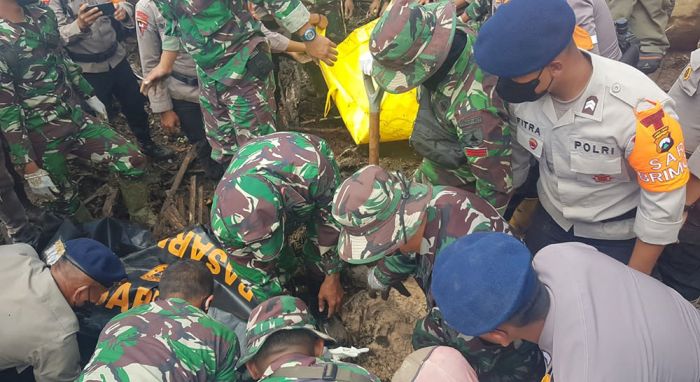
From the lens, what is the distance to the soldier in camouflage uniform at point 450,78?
2.41 m

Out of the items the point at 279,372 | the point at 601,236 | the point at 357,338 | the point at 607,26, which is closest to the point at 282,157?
the point at 279,372

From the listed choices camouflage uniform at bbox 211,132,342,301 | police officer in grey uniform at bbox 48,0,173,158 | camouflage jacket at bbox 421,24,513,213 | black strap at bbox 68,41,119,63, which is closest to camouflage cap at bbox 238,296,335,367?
camouflage uniform at bbox 211,132,342,301

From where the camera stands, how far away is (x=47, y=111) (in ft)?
12.8

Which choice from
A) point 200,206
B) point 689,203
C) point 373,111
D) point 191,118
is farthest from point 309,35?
point 689,203

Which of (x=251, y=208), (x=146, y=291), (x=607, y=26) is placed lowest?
(x=146, y=291)

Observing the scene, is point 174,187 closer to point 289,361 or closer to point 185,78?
point 185,78

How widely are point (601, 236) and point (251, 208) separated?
168 centimetres

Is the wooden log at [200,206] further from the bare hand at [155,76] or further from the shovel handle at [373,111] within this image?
the shovel handle at [373,111]

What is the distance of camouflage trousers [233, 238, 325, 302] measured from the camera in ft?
9.24

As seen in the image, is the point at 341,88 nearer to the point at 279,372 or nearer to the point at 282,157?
the point at 282,157

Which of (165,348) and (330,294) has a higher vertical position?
(165,348)

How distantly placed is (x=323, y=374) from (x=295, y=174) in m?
1.07

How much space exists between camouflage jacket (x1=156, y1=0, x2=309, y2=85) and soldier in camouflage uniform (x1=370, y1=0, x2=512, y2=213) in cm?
115

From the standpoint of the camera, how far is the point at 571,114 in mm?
2148
